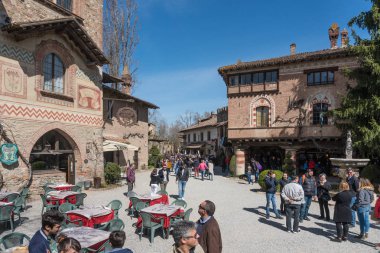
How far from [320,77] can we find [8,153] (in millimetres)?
21007

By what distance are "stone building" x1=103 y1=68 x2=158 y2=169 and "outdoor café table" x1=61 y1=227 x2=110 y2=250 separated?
46.3ft

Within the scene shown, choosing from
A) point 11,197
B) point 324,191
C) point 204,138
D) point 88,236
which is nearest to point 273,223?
point 324,191

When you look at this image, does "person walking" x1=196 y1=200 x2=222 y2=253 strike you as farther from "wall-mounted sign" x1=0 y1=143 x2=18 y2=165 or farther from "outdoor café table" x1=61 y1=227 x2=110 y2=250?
"wall-mounted sign" x1=0 y1=143 x2=18 y2=165

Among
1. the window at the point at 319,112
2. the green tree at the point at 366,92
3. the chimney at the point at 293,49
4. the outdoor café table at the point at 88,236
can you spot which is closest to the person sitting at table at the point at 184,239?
the outdoor café table at the point at 88,236

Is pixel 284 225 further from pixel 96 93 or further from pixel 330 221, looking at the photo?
pixel 96 93

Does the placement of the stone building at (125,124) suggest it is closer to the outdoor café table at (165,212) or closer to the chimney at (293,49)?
the outdoor café table at (165,212)

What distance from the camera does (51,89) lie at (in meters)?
14.3

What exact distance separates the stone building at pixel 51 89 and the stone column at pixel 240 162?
1138cm

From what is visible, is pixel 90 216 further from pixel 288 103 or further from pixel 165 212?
pixel 288 103

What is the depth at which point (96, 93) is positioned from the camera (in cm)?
1695

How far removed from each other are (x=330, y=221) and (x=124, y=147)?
14.5 m

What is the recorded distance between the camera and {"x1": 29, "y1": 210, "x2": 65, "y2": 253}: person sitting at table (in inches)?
161

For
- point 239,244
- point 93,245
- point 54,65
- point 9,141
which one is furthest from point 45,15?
point 239,244

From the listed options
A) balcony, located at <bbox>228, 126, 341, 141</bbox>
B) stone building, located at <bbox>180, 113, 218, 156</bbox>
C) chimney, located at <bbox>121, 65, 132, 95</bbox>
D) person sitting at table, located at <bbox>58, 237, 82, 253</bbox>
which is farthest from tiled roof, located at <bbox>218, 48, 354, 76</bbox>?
person sitting at table, located at <bbox>58, 237, 82, 253</bbox>
